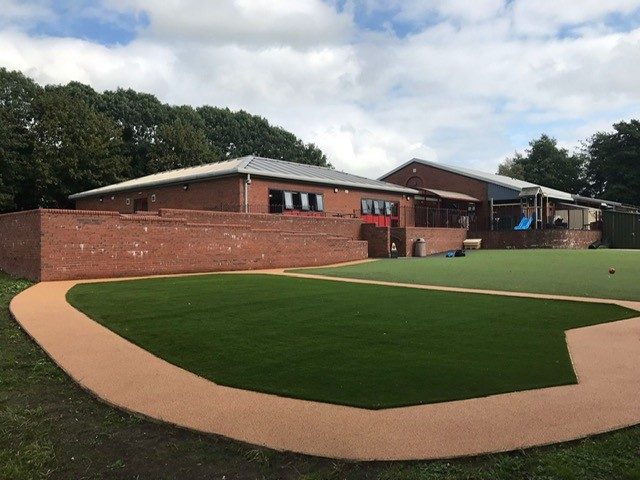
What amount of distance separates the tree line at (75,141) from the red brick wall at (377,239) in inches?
896

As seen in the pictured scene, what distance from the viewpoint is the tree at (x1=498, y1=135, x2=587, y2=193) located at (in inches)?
2323

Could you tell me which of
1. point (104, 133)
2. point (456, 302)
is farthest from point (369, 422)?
point (104, 133)

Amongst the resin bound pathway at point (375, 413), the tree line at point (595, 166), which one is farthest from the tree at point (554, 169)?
the resin bound pathway at point (375, 413)

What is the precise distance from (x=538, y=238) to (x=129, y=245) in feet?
79.3

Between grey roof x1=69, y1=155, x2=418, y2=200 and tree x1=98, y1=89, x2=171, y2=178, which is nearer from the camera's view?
grey roof x1=69, y1=155, x2=418, y2=200

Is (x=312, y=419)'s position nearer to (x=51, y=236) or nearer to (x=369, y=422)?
(x=369, y=422)

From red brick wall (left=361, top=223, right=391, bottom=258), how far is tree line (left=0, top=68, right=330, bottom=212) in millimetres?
22756

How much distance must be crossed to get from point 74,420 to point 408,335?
4267 mm

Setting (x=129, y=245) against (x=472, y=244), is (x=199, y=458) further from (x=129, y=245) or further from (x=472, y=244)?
(x=472, y=244)

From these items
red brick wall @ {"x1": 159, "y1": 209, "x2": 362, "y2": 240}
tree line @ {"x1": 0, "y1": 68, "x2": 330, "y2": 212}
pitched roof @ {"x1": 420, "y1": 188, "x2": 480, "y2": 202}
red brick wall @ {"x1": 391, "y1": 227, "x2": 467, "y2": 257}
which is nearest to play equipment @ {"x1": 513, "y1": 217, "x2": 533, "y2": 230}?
red brick wall @ {"x1": 391, "y1": 227, "x2": 467, "y2": 257}

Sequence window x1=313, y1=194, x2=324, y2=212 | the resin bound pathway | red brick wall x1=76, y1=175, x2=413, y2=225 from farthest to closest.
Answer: window x1=313, y1=194, x2=324, y2=212 < red brick wall x1=76, y1=175, x2=413, y2=225 < the resin bound pathway

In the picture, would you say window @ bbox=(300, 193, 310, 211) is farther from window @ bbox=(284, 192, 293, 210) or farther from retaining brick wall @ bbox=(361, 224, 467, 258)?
retaining brick wall @ bbox=(361, 224, 467, 258)

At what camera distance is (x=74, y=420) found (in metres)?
4.24

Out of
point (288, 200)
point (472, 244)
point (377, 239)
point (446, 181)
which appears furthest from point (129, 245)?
point (446, 181)
